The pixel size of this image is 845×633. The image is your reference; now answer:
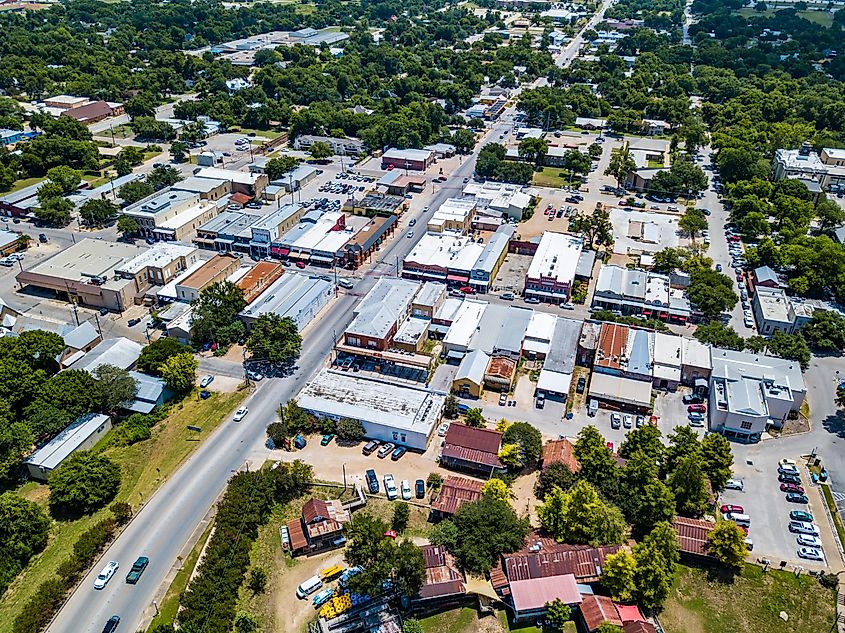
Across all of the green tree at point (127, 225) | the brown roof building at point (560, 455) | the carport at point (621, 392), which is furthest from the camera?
the green tree at point (127, 225)

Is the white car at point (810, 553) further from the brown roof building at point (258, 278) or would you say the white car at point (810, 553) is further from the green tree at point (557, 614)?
the brown roof building at point (258, 278)

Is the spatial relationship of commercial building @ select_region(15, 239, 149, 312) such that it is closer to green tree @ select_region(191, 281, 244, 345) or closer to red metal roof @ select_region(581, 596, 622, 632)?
green tree @ select_region(191, 281, 244, 345)

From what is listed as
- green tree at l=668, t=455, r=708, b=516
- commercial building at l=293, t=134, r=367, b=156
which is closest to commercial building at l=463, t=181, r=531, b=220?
commercial building at l=293, t=134, r=367, b=156

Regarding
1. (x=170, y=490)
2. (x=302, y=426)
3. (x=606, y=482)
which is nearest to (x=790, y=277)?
(x=606, y=482)

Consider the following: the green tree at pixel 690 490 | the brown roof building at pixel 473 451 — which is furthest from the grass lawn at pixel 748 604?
the brown roof building at pixel 473 451

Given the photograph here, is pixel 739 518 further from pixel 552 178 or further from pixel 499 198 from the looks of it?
pixel 552 178

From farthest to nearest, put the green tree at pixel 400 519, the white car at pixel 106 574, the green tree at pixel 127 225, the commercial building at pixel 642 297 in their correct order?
the green tree at pixel 127 225 → the commercial building at pixel 642 297 → the green tree at pixel 400 519 → the white car at pixel 106 574
